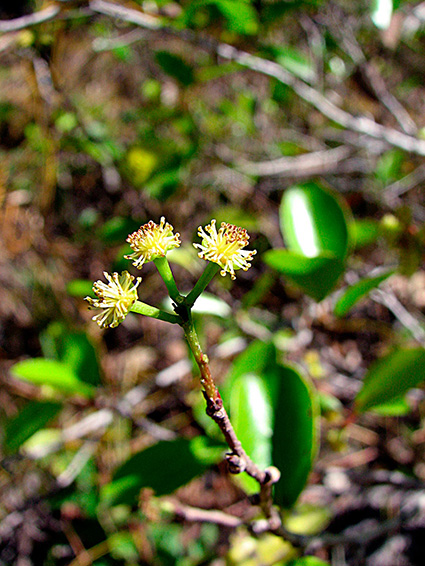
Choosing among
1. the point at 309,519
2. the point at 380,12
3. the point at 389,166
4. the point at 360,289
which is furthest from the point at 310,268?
the point at 389,166

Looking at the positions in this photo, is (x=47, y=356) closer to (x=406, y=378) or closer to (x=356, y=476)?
(x=356, y=476)

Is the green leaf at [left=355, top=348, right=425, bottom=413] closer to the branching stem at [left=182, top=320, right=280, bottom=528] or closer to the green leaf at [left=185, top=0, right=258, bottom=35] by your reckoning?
the branching stem at [left=182, top=320, right=280, bottom=528]

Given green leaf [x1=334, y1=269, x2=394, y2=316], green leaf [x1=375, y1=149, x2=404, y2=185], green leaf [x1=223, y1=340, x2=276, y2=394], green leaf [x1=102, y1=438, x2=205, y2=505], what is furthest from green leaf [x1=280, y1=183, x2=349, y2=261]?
green leaf [x1=375, y1=149, x2=404, y2=185]

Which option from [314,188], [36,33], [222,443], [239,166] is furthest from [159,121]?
[222,443]

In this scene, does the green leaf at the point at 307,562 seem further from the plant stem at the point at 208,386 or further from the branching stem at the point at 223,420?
the plant stem at the point at 208,386

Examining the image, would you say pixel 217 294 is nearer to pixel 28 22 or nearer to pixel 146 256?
pixel 28 22
